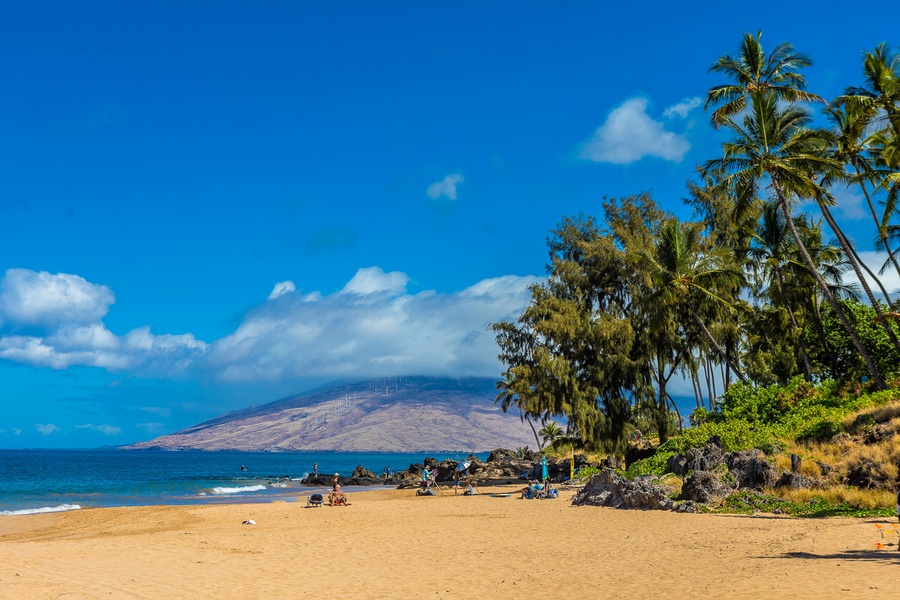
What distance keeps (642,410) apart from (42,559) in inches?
1191

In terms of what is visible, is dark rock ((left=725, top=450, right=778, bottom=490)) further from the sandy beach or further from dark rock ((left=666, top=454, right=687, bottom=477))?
the sandy beach

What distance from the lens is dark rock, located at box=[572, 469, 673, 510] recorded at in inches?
853

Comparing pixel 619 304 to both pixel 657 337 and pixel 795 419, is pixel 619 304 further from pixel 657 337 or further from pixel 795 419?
pixel 795 419

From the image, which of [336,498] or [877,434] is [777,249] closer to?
[877,434]

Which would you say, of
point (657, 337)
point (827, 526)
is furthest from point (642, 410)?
point (827, 526)

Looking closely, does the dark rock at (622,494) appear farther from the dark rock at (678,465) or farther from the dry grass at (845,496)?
the dry grass at (845,496)

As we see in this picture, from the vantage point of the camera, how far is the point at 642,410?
38.0m

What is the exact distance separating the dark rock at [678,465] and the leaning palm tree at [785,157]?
368 inches

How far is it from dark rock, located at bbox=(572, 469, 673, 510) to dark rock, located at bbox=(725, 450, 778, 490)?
7.72 ft

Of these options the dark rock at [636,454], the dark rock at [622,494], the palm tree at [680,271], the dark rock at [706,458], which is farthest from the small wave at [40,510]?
the palm tree at [680,271]

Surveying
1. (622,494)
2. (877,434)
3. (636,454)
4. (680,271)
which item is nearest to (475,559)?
(622,494)

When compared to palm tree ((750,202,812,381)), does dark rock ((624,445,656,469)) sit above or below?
below

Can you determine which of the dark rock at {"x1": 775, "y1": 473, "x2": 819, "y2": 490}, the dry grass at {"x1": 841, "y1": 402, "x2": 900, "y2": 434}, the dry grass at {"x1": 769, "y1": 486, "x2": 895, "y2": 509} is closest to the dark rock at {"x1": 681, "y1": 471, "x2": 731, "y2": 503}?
the dry grass at {"x1": 769, "y1": 486, "x2": 895, "y2": 509}

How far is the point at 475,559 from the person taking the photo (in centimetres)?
1412
